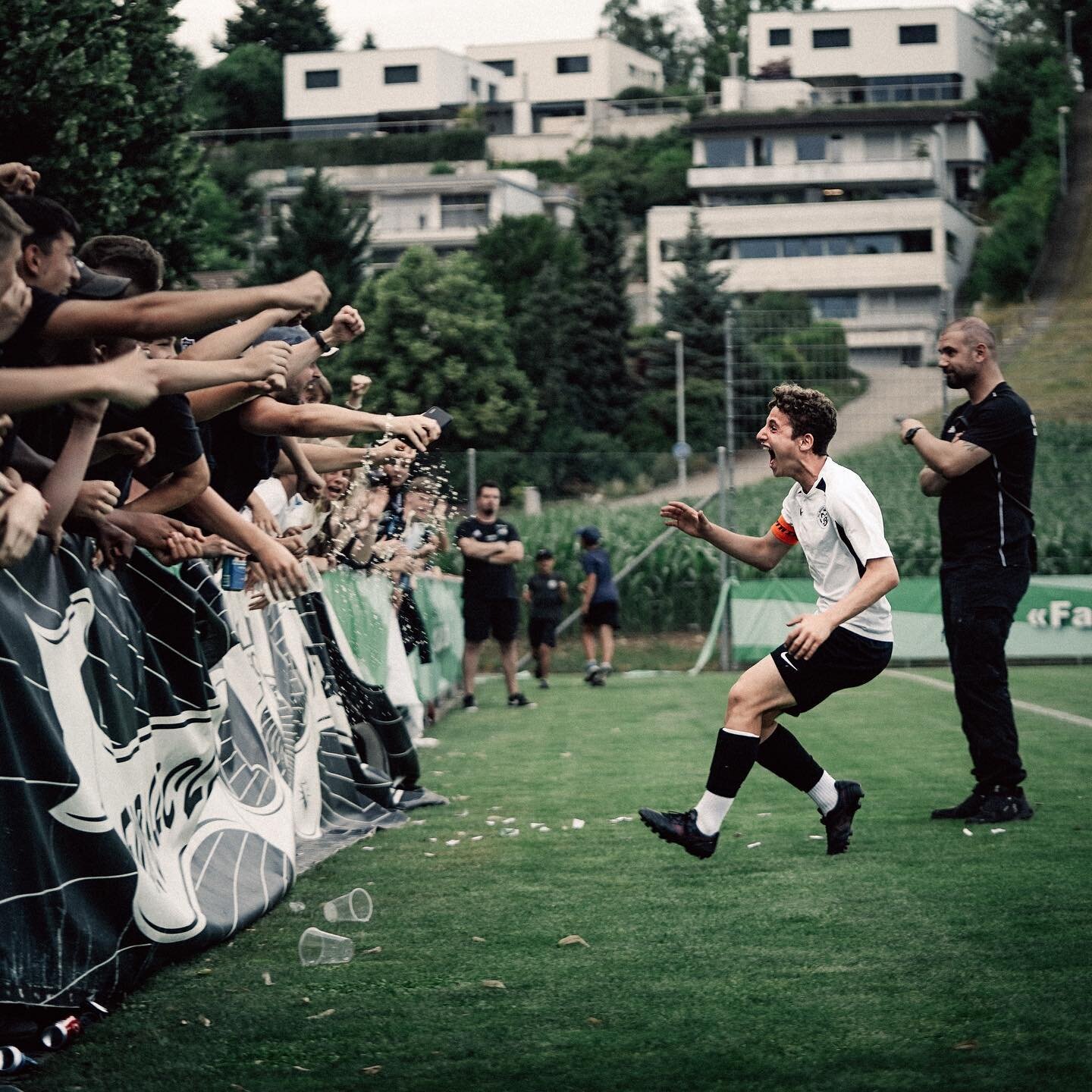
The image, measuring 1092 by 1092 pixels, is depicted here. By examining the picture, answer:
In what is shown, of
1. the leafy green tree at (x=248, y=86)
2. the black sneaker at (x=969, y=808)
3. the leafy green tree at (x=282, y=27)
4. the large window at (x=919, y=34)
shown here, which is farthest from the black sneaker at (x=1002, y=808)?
the leafy green tree at (x=282, y=27)

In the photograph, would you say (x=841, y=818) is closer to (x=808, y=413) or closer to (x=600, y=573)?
(x=808, y=413)

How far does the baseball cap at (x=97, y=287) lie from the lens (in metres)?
4.43

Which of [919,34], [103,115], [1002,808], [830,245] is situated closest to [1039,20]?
[919,34]

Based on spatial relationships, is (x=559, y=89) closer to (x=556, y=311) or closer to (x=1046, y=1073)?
(x=556, y=311)

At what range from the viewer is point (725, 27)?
410 feet

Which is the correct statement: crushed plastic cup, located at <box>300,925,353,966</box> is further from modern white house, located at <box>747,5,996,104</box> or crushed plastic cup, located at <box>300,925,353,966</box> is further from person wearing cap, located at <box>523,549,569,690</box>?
modern white house, located at <box>747,5,996,104</box>

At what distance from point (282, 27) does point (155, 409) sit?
119410 mm

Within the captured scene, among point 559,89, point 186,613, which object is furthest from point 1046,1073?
point 559,89

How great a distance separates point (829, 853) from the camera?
21.8 ft

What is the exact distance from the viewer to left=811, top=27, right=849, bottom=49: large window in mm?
100750

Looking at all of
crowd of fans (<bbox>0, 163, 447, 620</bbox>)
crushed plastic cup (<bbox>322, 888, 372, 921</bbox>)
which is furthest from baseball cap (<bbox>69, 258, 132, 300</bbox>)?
crushed plastic cup (<bbox>322, 888, 372, 921</bbox>)

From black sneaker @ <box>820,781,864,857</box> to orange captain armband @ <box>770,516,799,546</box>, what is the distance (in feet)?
3.41

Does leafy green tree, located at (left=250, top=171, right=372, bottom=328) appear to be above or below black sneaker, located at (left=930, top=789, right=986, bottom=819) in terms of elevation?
above

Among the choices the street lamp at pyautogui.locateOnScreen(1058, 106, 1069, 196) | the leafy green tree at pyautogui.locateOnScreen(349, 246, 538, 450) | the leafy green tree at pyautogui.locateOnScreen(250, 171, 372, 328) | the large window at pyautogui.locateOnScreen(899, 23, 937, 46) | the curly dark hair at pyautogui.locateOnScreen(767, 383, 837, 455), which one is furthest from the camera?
the large window at pyautogui.locateOnScreen(899, 23, 937, 46)
